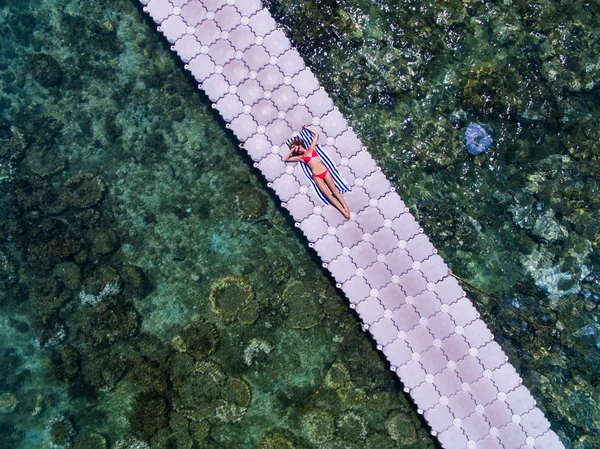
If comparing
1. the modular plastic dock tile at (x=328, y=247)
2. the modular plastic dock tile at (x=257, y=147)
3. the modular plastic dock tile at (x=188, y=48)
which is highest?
the modular plastic dock tile at (x=188, y=48)

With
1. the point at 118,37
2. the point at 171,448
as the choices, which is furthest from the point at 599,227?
the point at 118,37

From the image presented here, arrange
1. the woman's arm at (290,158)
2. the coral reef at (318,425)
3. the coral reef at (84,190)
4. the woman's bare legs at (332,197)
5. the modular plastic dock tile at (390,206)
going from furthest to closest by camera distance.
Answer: the coral reef at (84,190) → the coral reef at (318,425) → the modular plastic dock tile at (390,206) → the woman's arm at (290,158) → the woman's bare legs at (332,197)

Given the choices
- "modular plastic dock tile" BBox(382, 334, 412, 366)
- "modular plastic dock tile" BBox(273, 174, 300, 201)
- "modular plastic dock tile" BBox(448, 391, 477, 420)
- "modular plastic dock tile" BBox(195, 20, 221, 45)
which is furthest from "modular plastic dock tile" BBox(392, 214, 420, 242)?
"modular plastic dock tile" BBox(195, 20, 221, 45)

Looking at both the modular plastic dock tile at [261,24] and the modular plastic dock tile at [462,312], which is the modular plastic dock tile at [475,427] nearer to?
the modular plastic dock tile at [462,312]

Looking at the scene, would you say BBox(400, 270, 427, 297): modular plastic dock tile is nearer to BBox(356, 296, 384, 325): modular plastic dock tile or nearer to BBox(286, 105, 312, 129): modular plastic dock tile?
BBox(356, 296, 384, 325): modular plastic dock tile

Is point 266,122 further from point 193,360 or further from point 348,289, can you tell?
point 193,360

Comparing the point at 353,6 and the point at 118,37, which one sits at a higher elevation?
the point at 118,37

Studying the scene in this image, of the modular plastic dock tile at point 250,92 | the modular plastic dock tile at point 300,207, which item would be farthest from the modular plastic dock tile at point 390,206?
the modular plastic dock tile at point 250,92
